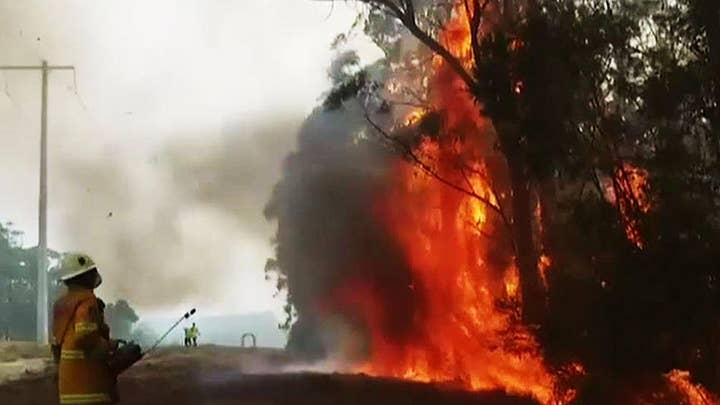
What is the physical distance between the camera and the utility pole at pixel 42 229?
32.4 ft

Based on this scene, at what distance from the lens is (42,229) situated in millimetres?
10062

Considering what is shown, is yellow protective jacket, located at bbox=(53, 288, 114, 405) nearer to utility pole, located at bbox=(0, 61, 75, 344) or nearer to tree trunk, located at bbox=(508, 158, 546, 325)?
utility pole, located at bbox=(0, 61, 75, 344)

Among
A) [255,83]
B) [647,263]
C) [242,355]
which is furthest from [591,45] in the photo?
[242,355]

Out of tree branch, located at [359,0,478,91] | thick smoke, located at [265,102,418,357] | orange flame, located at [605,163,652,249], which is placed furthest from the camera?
thick smoke, located at [265,102,418,357]

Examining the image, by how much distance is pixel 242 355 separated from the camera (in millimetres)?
10438

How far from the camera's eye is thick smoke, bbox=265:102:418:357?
470 inches

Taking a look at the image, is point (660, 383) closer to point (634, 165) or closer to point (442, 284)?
point (634, 165)

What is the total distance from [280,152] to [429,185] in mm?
1938

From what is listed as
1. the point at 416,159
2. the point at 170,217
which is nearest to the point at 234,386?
the point at 170,217

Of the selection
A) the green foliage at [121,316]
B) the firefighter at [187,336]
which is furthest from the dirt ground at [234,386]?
the green foliage at [121,316]

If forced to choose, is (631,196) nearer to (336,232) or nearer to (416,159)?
(416,159)

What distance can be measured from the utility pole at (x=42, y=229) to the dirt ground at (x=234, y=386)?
0.64 m

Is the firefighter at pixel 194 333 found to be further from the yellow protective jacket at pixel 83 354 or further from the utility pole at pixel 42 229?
the yellow protective jacket at pixel 83 354

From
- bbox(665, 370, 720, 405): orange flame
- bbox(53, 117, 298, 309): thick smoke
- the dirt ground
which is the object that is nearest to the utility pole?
bbox(53, 117, 298, 309): thick smoke
